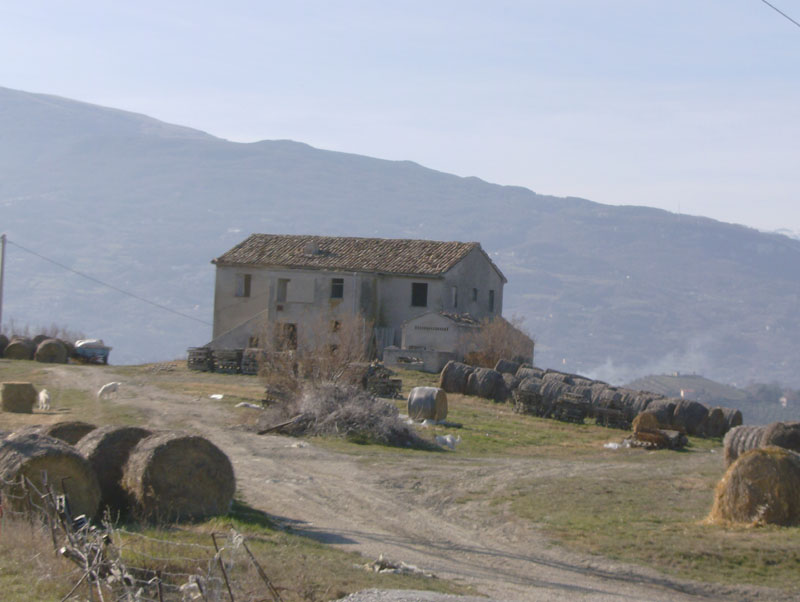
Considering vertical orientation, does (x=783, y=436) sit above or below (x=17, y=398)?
above

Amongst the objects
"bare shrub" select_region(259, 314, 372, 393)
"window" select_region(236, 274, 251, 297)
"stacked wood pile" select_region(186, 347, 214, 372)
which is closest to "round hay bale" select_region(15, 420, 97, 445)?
"bare shrub" select_region(259, 314, 372, 393)

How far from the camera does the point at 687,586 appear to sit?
13.9 m

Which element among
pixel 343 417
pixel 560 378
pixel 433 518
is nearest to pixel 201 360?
pixel 560 378

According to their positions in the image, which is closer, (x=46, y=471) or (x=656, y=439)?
(x=46, y=471)

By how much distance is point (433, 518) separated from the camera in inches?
706

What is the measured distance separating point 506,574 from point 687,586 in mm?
2300

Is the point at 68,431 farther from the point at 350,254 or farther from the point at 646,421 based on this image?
the point at 350,254

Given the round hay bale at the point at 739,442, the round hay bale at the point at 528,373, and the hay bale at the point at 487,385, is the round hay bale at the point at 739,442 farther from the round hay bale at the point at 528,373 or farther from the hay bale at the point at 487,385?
the round hay bale at the point at 528,373

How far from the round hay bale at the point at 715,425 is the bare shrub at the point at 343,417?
13.2m

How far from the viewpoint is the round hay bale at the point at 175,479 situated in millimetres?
14477

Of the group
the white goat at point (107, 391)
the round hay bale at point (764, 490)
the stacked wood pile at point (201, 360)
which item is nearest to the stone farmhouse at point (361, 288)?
the stacked wood pile at point (201, 360)

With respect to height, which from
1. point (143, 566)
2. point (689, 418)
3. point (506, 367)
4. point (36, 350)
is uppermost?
point (506, 367)

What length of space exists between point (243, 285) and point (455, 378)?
72.3 ft

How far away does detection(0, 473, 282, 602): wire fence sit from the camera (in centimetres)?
984
